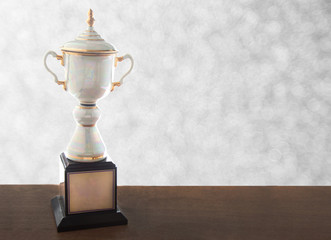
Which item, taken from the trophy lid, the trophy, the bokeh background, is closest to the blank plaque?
the trophy

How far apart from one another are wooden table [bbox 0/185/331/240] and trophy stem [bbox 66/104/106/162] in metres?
0.15

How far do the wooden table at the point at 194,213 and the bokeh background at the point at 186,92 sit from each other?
3.73ft

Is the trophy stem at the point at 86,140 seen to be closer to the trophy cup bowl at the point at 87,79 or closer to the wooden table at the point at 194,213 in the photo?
the trophy cup bowl at the point at 87,79

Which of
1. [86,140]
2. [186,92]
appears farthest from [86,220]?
[186,92]

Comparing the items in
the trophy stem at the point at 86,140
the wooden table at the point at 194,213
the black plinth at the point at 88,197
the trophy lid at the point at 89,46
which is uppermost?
the trophy lid at the point at 89,46

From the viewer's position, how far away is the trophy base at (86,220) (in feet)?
2.81

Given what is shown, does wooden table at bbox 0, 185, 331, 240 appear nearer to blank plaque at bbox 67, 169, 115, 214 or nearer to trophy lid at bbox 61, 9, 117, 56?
blank plaque at bbox 67, 169, 115, 214

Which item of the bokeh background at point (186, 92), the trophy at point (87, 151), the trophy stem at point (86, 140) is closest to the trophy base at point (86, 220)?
the trophy at point (87, 151)

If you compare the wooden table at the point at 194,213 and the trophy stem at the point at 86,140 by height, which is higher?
the trophy stem at the point at 86,140

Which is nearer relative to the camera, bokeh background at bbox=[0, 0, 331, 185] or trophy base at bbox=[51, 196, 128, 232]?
trophy base at bbox=[51, 196, 128, 232]

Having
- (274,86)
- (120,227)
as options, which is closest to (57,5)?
(274,86)

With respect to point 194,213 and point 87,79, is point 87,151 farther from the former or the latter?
point 194,213

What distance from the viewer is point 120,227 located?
34.8 inches

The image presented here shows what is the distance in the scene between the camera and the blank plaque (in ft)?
2.85
